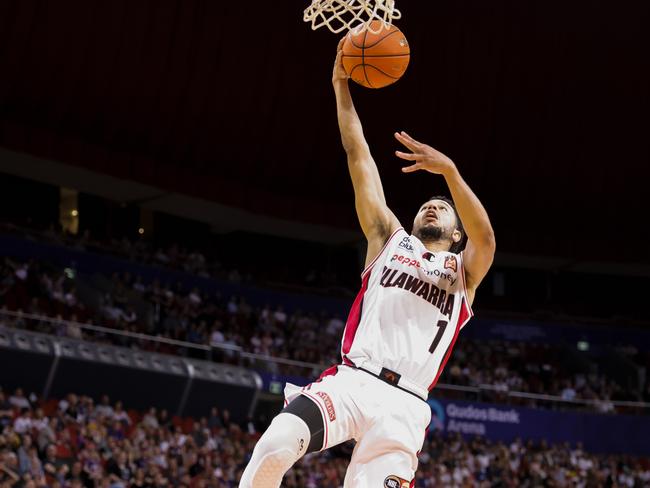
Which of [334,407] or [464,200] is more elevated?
[464,200]

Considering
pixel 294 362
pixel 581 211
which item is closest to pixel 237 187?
pixel 294 362

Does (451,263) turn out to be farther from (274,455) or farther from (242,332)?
(242,332)

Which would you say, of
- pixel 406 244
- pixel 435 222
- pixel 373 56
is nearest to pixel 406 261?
pixel 406 244

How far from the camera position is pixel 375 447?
5.81 metres

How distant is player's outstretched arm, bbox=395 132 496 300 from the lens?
5887 millimetres

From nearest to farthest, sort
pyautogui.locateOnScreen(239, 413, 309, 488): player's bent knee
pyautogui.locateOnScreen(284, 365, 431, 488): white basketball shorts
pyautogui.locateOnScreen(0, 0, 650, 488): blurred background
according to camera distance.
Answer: pyautogui.locateOnScreen(239, 413, 309, 488): player's bent knee, pyautogui.locateOnScreen(284, 365, 431, 488): white basketball shorts, pyautogui.locateOnScreen(0, 0, 650, 488): blurred background

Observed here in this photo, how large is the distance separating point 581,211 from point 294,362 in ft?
46.8

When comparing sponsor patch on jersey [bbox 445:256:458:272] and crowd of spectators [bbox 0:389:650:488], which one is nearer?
sponsor patch on jersey [bbox 445:256:458:272]

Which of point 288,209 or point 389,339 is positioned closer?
point 389,339

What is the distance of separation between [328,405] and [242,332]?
23870mm

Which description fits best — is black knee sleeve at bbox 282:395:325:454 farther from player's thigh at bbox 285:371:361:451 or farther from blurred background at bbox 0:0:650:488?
blurred background at bbox 0:0:650:488

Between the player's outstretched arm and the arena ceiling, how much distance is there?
77.5 feet

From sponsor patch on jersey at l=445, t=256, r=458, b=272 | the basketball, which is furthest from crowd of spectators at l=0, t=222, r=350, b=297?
sponsor patch on jersey at l=445, t=256, r=458, b=272

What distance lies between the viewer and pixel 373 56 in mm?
6809
